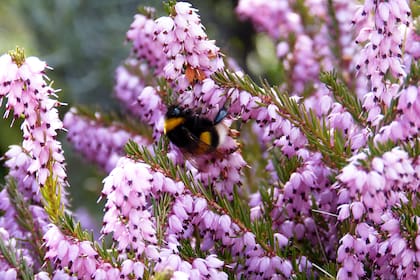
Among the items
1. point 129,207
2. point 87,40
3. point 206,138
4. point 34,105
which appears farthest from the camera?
point 87,40

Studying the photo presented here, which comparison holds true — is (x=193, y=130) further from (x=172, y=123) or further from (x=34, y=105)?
(x=34, y=105)

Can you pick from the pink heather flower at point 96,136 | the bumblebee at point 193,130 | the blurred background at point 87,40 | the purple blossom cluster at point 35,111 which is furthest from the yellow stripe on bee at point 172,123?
the blurred background at point 87,40

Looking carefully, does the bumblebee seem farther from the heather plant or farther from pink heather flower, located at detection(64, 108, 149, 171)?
pink heather flower, located at detection(64, 108, 149, 171)

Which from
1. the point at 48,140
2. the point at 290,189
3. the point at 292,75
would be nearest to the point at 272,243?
the point at 290,189

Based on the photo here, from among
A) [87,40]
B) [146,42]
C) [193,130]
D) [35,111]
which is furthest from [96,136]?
[87,40]

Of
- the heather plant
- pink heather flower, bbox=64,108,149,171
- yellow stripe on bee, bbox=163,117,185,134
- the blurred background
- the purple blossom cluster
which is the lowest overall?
the heather plant

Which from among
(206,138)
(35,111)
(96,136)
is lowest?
(206,138)

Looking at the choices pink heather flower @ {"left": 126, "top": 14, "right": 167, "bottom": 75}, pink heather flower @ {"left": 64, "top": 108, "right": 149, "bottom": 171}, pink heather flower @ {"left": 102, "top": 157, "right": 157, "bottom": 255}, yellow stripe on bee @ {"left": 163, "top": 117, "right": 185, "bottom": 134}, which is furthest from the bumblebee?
pink heather flower @ {"left": 64, "top": 108, "right": 149, "bottom": 171}
